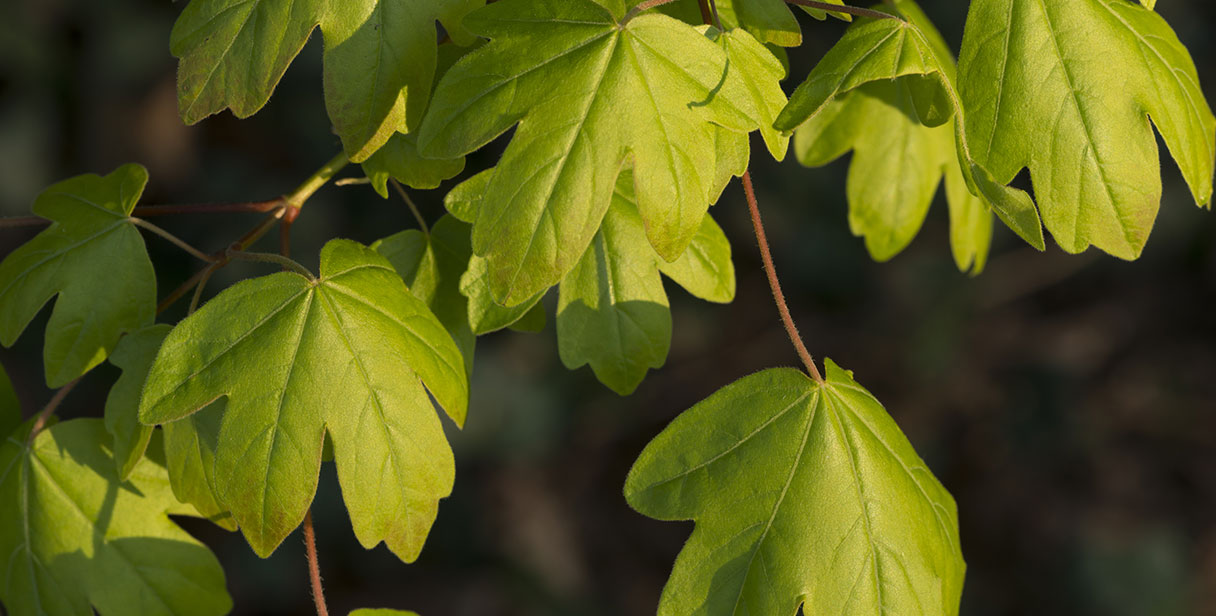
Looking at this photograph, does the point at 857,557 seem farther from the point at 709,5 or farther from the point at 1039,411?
the point at 1039,411

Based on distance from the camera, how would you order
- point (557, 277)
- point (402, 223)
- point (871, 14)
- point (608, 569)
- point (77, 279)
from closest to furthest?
point (557, 277) → point (871, 14) → point (77, 279) → point (402, 223) → point (608, 569)

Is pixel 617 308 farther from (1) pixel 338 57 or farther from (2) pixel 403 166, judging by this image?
(1) pixel 338 57

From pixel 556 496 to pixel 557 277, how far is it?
366 cm

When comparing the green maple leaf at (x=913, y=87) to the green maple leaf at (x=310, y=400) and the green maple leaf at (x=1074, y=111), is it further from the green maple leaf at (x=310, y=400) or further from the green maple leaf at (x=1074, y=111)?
the green maple leaf at (x=310, y=400)

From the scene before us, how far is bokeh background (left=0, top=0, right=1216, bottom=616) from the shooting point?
385 cm

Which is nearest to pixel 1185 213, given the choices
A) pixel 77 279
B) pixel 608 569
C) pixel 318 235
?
pixel 608 569

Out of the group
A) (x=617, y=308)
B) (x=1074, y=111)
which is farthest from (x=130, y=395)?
(x=1074, y=111)

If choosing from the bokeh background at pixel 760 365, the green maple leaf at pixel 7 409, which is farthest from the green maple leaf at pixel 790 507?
the bokeh background at pixel 760 365

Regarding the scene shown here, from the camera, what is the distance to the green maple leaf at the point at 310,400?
3.60ft

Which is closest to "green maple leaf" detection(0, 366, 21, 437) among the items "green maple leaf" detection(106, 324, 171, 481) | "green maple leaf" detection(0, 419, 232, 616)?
"green maple leaf" detection(0, 419, 232, 616)

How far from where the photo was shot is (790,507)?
117 cm

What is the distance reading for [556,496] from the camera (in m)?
4.53

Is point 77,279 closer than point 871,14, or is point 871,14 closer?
point 871,14

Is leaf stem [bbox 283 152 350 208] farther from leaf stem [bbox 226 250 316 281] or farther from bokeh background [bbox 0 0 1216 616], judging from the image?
bokeh background [bbox 0 0 1216 616]
